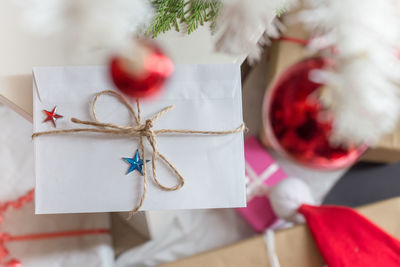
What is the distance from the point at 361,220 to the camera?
0.63 m

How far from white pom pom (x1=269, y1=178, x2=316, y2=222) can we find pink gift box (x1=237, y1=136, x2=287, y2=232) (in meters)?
0.09

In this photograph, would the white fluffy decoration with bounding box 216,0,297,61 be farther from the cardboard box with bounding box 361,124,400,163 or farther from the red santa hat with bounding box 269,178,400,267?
the cardboard box with bounding box 361,124,400,163

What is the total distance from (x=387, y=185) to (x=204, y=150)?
73 centimetres

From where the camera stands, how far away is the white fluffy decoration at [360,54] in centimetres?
21

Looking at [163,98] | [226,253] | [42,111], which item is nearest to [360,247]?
[226,253]

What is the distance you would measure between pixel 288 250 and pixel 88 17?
589 millimetres

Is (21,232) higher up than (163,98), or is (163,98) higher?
(163,98)

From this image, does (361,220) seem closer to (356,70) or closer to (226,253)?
(226,253)

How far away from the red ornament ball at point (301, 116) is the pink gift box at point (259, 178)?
0.49 ft

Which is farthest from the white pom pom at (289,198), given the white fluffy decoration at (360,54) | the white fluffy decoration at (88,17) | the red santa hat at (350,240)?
the white fluffy decoration at (88,17)

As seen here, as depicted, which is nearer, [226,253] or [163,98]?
[163,98]

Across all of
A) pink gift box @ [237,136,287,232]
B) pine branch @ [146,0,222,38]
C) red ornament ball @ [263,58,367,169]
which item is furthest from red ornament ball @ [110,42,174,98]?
pink gift box @ [237,136,287,232]

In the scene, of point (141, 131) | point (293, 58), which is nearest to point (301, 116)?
point (293, 58)

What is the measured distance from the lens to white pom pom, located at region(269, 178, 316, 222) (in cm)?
74
